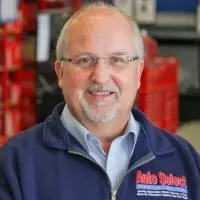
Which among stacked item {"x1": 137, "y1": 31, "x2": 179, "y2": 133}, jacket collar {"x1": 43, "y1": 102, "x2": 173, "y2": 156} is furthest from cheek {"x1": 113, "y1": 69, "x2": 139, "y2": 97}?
stacked item {"x1": 137, "y1": 31, "x2": 179, "y2": 133}

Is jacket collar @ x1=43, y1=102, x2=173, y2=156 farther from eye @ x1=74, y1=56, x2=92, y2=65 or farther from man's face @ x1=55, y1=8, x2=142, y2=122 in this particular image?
eye @ x1=74, y1=56, x2=92, y2=65

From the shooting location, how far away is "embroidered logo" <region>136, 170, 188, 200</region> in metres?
1.77

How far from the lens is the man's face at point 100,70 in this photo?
1750 mm

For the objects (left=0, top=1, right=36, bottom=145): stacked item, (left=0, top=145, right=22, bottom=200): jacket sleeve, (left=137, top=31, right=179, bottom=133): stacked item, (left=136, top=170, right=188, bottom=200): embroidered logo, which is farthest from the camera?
(left=0, top=1, right=36, bottom=145): stacked item

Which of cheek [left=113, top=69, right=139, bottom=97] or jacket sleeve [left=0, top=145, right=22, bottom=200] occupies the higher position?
cheek [left=113, top=69, right=139, bottom=97]

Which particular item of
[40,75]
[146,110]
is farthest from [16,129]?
[146,110]

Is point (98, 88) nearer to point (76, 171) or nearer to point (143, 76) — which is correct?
point (76, 171)

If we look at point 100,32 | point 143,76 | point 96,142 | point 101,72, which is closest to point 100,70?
point 101,72

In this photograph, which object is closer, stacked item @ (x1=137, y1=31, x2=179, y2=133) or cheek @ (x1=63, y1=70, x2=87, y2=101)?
cheek @ (x1=63, y1=70, x2=87, y2=101)

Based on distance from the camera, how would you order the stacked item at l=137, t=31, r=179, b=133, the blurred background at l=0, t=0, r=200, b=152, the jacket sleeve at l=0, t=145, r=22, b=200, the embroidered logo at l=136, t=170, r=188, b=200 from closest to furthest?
the jacket sleeve at l=0, t=145, r=22, b=200
the embroidered logo at l=136, t=170, r=188, b=200
the stacked item at l=137, t=31, r=179, b=133
the blurred background at l=0, t=0, r=200, b=152

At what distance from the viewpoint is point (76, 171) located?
1.76 meters

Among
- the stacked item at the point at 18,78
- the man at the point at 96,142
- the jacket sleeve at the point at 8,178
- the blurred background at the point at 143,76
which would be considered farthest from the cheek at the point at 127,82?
the stacked item at the point at 18,78

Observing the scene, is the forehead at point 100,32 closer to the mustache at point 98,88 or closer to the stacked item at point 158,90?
the mustache at point 98,88

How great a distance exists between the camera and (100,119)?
1.78m
